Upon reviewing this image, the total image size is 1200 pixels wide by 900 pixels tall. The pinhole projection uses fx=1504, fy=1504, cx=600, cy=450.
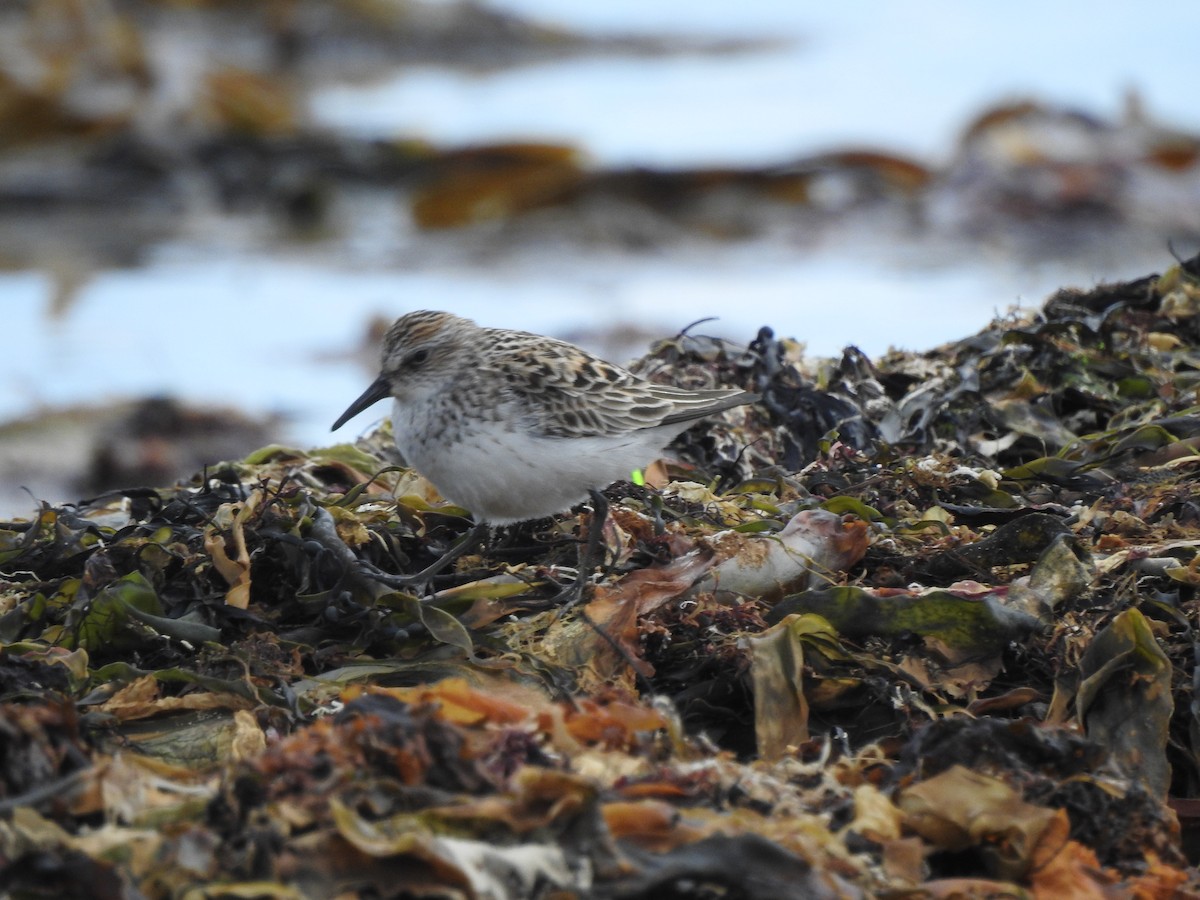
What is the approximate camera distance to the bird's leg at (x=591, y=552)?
3.43 metres

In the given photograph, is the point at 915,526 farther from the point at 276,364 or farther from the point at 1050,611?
the point at 276,364

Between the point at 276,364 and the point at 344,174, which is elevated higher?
the point at 344,174

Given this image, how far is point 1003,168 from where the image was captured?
11.1 meters

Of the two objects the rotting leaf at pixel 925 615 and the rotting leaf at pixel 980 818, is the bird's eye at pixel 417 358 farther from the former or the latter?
the rotting leaf at pixel 980 818

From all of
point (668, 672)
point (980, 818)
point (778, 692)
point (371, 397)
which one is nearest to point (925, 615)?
point (778, 692)

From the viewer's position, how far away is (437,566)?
12.0 feet

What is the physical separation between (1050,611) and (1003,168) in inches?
331

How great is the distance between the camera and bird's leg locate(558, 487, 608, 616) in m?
3.43

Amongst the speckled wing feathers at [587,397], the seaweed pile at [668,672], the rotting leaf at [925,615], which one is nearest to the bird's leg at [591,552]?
the seaweed pile at [668,672]

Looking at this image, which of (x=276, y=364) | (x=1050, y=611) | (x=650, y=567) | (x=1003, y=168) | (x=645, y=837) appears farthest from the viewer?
(x=1003, y=168)

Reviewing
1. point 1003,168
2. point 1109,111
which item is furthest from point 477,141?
point 1109,111

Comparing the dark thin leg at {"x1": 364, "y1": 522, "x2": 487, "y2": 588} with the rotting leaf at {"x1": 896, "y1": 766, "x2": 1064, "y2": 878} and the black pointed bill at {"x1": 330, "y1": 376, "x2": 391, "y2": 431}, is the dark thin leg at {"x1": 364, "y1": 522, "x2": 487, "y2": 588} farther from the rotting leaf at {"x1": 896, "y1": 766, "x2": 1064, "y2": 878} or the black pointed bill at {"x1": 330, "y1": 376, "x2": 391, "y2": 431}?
the rotting leaf at {"x1": 896, "y1": 766, "x2": 1064, "y2": 878}

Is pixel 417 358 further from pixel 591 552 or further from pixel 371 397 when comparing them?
pixel 591 552

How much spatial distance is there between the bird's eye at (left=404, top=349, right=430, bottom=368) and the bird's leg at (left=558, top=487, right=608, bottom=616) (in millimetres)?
714
